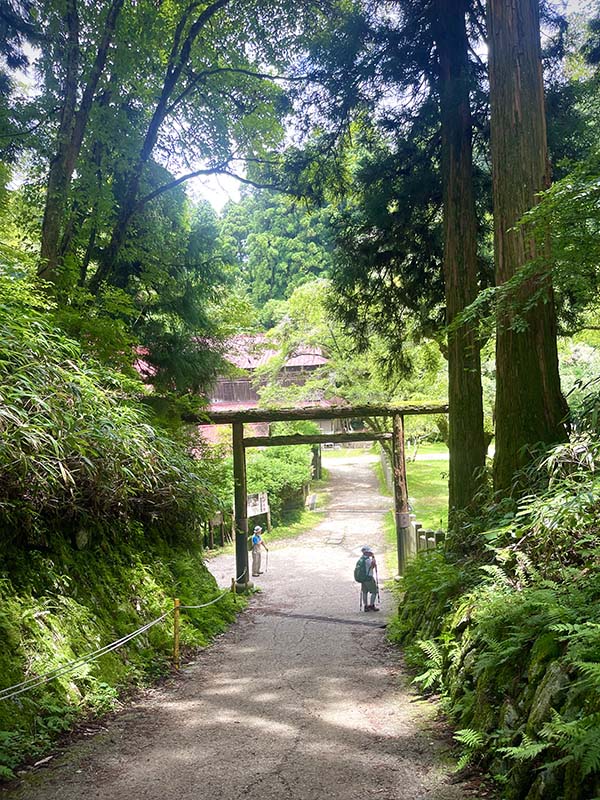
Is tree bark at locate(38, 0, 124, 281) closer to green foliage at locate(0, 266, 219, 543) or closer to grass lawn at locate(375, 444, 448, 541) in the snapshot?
green foliage at locate(0, 266, 219, 543)

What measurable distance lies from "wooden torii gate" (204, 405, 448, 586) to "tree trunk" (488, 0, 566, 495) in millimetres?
6282

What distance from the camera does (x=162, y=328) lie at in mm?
9617

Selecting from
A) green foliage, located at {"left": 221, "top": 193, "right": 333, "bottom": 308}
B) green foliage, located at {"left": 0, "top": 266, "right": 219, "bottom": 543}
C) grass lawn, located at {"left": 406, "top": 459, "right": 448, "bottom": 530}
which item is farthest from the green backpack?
green foliage, located at {"left": 221, "top": 193, "right": 333, "bottom": 308}

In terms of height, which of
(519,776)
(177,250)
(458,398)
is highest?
(177,250)

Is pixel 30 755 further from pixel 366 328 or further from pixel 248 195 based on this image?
pixel 248 195

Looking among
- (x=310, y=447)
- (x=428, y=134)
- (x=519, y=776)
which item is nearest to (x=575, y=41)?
(x=428, y=134)

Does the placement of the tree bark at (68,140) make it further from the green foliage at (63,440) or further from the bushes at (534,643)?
the bushes at (534,643)

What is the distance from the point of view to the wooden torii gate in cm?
1190

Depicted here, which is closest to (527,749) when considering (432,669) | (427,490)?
(432,669)

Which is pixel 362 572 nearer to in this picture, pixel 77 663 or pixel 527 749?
pixel 77 663

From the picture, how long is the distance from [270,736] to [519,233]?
4.59m

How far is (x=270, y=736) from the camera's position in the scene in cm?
368

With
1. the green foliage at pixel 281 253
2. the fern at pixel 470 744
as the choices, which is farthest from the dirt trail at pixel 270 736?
the green foliage at pixel 281 253

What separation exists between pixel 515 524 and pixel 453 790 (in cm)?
226
